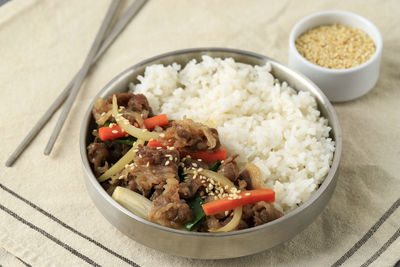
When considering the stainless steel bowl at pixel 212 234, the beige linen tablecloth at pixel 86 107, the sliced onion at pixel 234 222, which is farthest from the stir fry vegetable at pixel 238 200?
the beige linen tablecloth at pixel 86 107

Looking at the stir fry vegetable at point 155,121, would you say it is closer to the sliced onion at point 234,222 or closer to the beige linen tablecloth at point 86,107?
the beige linen tablecloth at point 86,107

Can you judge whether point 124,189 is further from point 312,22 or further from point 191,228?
point 312,22

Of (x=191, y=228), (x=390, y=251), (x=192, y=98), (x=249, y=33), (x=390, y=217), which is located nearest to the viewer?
(x=191, y=228)

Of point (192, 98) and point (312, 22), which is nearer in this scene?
point (192, 98)

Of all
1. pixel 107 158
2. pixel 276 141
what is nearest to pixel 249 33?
pixel 276 141

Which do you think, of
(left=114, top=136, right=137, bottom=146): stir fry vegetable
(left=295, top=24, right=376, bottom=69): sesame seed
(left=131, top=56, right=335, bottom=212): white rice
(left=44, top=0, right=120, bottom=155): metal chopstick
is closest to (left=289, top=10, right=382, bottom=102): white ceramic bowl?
(left=295, top=24, right=376, bottom=69): sesame seed

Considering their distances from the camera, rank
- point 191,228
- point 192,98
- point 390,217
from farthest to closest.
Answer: point 192,98, point 390,217, point 191,228

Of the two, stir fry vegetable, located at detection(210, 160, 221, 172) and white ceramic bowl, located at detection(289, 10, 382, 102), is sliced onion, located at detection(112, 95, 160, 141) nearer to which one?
stir fry vegetable, located at detection(210, 160, 221, 172)

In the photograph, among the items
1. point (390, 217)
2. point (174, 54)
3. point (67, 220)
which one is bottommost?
point (390, 217)
